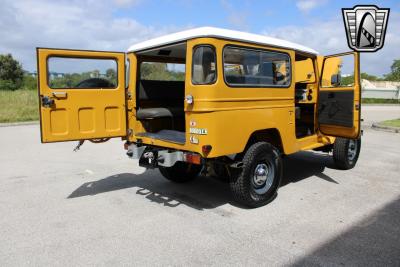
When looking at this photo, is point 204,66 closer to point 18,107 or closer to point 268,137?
point 268,137

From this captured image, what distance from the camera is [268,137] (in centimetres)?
511

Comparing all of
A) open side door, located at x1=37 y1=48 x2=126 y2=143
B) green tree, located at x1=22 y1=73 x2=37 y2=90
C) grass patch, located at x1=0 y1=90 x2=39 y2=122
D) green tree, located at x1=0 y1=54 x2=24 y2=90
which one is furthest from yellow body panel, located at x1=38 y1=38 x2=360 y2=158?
green tree, located at x1=0 y1=54 x2=24 y2=90

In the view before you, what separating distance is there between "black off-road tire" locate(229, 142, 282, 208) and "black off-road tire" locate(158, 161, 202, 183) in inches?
56.7

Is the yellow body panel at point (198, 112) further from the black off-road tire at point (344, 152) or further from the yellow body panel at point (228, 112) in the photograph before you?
the black off-road tire at point (344, 152)

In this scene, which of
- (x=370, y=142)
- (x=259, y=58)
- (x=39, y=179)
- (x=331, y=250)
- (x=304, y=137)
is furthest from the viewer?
(x=370, y=142)

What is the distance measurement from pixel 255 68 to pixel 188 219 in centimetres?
212

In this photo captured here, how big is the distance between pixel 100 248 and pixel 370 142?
8967mm

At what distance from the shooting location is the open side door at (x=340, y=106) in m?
5.49

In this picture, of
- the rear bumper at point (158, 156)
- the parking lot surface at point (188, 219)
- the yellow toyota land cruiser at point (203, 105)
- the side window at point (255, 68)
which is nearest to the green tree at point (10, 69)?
the parking lot surface at point (188, 219)

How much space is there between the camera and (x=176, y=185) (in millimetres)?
5898

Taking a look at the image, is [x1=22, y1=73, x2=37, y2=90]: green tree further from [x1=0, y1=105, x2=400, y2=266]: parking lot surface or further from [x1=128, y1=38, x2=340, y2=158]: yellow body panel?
[x1=128, y1=38, x2=340, y2=158]: yellow body panel

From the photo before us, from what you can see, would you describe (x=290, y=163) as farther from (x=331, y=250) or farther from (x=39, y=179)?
(x=39, y=179)

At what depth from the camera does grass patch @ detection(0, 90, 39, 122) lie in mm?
15617

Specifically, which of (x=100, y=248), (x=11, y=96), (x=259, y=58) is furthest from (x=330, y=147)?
(x=11, y=96)
